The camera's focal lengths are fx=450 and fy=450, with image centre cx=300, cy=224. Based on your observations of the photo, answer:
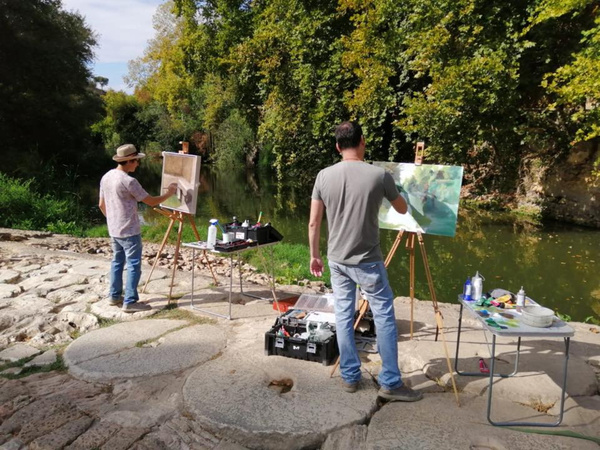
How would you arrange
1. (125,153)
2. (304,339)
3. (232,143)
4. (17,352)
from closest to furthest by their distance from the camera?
(304,339)
(17,352)
(125,153)
(232,143)

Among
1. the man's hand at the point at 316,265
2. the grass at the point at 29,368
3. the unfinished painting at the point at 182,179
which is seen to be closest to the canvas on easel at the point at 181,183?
the unfinished painting at the point at 182,179

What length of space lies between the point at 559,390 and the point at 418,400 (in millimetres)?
1035

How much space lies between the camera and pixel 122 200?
4.60 meters

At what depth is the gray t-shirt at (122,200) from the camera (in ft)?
14.9

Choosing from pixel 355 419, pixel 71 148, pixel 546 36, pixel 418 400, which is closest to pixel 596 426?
pixel 418 400

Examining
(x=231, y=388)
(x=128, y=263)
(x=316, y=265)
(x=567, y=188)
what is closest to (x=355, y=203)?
(x=316, y=265)

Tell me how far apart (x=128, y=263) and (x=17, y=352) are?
126 centimetres

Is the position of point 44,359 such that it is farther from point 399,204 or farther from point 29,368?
point 399,204

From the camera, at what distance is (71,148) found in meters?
18.0

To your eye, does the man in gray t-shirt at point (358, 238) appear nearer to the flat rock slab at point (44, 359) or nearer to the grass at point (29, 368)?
the grass at point (29, 368)

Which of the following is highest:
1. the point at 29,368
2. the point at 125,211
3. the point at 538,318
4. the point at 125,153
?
the point at 125,153

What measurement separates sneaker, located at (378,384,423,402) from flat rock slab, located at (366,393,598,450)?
35mm

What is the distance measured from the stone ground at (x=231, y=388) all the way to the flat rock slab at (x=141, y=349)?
16 millimetres

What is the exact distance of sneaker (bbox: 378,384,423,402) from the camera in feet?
9.89
